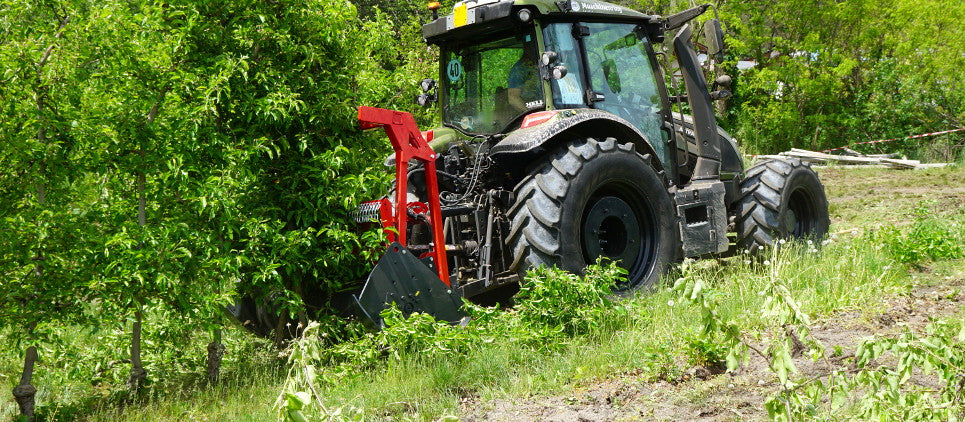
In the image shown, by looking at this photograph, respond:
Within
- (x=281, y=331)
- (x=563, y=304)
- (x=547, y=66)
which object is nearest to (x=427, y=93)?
(x=547, y=66)

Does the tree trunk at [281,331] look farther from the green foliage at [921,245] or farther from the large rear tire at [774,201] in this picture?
the green foliage at [921,245]

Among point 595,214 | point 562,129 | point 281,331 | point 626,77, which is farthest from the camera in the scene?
point 626,77

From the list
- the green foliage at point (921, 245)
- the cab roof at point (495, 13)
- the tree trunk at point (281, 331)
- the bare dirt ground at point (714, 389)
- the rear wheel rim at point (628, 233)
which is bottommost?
the bare dirt ground at point (714, 389)

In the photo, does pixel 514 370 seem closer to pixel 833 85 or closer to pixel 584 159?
pixel 584 159

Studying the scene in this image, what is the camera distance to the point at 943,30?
1969 cm

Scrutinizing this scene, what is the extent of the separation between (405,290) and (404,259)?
7.3 inches

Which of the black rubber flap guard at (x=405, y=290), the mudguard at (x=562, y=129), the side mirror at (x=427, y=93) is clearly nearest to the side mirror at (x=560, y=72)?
the mudguard at (x=562, y=129)

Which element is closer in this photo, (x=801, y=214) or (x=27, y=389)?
(x=27, y=389)

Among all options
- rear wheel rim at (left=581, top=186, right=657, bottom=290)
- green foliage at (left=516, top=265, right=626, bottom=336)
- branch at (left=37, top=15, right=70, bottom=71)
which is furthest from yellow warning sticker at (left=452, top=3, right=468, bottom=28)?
branch at (left=37, top=15, right=70, bottom=71)

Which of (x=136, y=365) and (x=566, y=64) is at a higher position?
(x=566, y=64)

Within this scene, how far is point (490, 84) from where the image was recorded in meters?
6.60

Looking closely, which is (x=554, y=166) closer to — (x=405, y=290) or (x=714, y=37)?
(x=405, y=290)

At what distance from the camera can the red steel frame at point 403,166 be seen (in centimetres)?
520

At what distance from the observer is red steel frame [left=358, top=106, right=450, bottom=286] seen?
5.20 m
